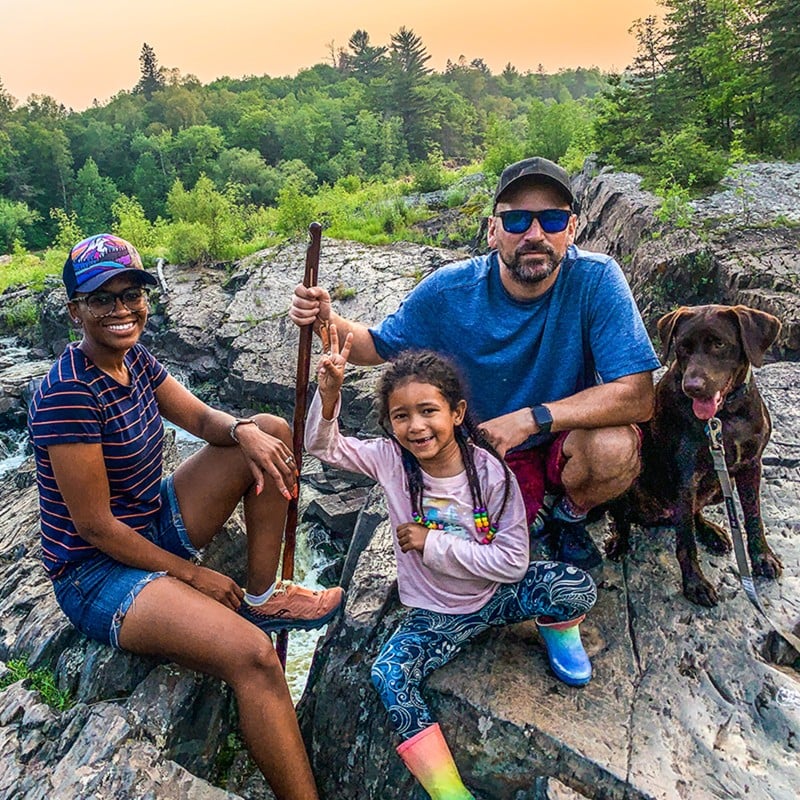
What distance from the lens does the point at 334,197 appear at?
20.7m

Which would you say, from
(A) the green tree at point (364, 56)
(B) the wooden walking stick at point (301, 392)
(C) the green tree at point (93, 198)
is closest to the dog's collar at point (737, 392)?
(B) the wooden walking stick at point (301, 392)

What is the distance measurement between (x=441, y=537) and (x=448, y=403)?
1.72 ft

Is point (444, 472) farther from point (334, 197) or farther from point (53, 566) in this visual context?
point (334, 197)

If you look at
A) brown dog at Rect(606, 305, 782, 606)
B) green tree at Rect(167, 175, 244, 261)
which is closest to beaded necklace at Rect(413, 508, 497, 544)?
brown dog at Rect(606, 305, 782, 606)

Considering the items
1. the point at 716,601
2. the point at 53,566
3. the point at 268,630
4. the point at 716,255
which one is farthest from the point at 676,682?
the point at 716,255

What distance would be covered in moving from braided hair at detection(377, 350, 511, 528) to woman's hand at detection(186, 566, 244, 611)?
88cm

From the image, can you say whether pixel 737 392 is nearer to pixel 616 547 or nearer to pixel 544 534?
pixel 616 547

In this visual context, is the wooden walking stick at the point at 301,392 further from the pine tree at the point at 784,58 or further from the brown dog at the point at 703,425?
the pine tree at the point at 784,58

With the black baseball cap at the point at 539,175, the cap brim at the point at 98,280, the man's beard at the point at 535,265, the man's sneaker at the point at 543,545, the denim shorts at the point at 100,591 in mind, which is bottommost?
the man's sneaker at the point at 543,545

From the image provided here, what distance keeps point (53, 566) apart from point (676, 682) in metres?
2.59

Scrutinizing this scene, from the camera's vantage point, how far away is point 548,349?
9.81 ft

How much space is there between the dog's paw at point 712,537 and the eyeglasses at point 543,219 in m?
1.61

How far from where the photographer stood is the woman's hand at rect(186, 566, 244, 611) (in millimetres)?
2727

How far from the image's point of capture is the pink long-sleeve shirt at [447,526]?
2.50 meters
